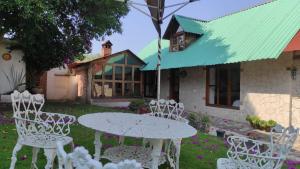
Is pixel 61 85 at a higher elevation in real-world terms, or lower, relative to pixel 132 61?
lower

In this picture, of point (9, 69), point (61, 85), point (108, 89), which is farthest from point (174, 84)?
point (9, 69)

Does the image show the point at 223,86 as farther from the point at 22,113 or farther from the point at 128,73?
the point at 22,113

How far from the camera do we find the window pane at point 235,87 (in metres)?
10.6

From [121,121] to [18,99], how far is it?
1470 mm

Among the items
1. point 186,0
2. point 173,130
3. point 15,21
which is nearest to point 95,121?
point 173,130

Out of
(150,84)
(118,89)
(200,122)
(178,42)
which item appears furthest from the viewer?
(150,84)

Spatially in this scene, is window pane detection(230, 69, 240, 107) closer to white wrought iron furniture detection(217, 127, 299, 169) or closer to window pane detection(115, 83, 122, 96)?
window pane detection(115, 83, 122, 96)

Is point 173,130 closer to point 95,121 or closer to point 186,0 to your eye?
point 95,121

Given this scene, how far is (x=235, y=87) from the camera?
1072 centimetres

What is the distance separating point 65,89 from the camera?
17781 millimetres

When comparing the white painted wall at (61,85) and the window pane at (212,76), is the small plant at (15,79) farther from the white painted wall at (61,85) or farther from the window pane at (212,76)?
the window pane at (212,76)

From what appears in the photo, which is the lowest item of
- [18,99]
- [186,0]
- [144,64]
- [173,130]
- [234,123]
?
[234,123]

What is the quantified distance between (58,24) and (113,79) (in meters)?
5.26

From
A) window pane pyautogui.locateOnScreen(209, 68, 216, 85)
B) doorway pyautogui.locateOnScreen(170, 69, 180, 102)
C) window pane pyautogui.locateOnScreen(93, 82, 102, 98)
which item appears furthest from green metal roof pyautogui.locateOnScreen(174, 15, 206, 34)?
window pane pyautogui.locateOnScreen(93, 82, 102, 98)
